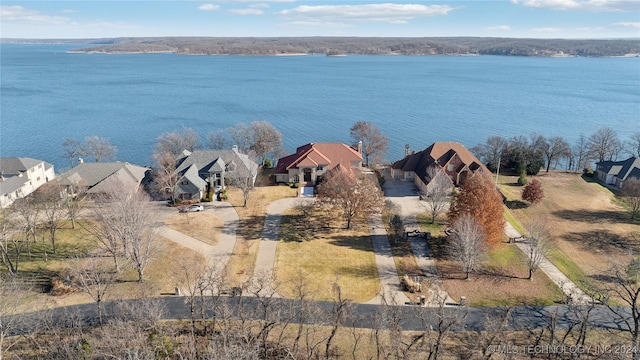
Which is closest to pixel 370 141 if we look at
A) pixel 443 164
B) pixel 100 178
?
pixel 443 164

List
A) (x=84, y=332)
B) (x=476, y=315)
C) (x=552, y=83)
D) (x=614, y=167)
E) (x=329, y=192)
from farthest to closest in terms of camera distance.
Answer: (x=552, y=83) < (x=614, y=167) < (x=329, y=192) < (x=476, y=315) < (x=84, y=332)

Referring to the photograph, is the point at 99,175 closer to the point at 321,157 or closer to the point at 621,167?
the point at 321,157

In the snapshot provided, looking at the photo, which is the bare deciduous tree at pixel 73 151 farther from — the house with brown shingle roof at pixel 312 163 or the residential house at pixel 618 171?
the residential house at pixel 618 171

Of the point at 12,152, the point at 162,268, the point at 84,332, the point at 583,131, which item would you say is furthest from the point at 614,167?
the point at 12,152

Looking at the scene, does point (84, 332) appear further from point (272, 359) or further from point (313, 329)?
point (313, 329)

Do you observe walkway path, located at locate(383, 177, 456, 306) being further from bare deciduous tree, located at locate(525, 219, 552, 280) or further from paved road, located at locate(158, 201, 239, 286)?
paved road, located at locate(158, 201, 239, 286)
